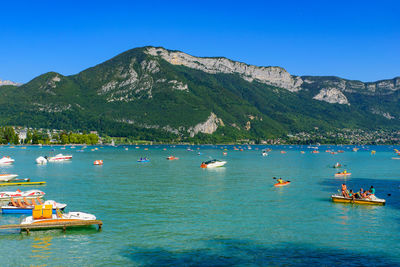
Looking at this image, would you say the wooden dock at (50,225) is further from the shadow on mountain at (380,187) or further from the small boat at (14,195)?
the shadow on mountain at (380,187)

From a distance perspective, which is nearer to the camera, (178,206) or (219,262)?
(219,262)

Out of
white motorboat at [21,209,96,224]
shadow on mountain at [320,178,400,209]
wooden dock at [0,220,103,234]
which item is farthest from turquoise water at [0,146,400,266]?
white motorboat at [21,209,96,224]

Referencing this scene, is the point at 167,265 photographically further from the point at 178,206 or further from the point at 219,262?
the point at 178,206

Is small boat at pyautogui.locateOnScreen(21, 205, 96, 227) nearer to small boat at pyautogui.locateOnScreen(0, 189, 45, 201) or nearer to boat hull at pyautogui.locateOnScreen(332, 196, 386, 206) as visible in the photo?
small boat at pyautogui.locateOnScreen(0, 189, 45, 201)

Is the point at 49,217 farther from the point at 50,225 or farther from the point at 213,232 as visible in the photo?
the point at 213,232

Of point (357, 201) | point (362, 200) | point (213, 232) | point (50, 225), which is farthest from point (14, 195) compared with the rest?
point (362, 200)

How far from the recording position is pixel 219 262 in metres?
33.5

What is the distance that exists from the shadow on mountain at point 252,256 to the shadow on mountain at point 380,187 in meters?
29.5

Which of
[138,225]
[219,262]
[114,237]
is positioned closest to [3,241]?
[114,237]

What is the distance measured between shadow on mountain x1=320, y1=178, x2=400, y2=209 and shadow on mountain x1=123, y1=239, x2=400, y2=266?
96.8 ft

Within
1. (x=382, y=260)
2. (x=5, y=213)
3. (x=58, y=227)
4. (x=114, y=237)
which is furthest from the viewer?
(x=5, y=213)

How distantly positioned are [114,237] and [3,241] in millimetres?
11225

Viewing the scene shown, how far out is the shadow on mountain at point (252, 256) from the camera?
33562 millimetres

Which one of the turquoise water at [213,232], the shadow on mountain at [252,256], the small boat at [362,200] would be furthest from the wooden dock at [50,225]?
the small boat at [362,200]
